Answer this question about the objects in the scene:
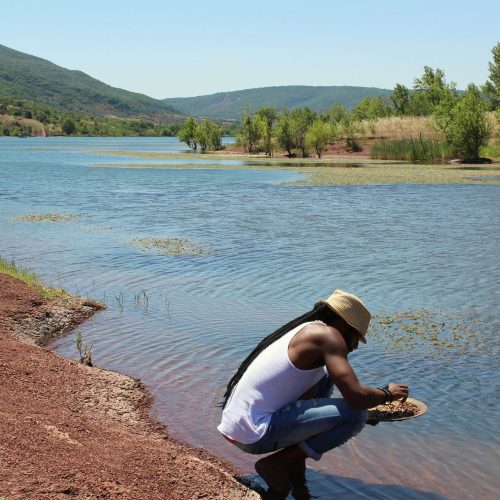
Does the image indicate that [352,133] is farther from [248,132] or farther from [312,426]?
[312,426]

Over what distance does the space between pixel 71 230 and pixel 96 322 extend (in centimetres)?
1115

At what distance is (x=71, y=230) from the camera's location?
71.8 feet

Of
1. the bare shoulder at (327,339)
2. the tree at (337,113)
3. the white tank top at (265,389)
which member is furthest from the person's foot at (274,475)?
the tree at (337,113)

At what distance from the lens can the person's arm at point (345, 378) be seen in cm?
505

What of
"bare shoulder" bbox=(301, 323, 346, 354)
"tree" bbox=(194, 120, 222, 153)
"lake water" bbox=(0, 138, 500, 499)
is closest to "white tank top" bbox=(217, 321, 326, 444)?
"bare shoulder" bbox=(301, 323, 346, 354)

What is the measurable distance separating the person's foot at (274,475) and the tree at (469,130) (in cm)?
5841

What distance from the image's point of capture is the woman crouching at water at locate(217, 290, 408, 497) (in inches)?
201

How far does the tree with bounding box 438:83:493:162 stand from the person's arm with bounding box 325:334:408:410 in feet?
192

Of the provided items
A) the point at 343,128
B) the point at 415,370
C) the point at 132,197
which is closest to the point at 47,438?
the point at 415,370

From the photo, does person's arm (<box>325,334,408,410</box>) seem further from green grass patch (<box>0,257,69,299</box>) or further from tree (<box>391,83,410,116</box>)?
tree (<box>391,83,410,116</box>)

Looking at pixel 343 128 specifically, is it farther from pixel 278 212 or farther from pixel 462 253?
pixel 462 253

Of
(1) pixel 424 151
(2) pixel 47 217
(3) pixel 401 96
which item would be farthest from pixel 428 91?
(2) pixel 47 217

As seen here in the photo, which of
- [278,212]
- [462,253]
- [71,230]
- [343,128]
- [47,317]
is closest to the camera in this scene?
[47,317]

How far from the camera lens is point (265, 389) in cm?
530
